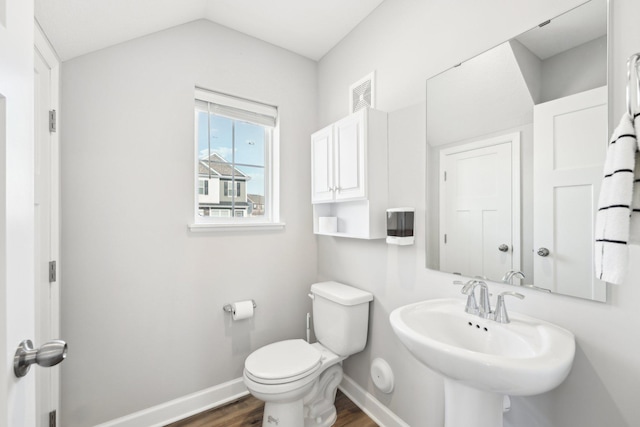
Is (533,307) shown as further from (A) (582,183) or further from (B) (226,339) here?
(B) (226,339)

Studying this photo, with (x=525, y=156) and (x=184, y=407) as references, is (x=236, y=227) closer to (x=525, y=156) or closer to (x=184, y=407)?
(x=184, y=407)

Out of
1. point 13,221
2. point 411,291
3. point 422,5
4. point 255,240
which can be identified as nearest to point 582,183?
point 411,291

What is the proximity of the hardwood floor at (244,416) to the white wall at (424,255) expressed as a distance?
18 cm

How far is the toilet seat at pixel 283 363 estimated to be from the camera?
4.77 ft

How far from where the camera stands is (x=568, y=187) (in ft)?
3.27

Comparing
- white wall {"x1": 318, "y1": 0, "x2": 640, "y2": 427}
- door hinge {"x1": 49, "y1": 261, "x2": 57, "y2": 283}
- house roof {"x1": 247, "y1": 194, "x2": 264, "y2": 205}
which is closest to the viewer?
white wall {"x1": 318, "y1": 0, "x2": 640, "y2": 427}

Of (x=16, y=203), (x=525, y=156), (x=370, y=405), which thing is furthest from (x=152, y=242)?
(x=525, y=156)

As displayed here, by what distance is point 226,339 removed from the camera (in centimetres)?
192

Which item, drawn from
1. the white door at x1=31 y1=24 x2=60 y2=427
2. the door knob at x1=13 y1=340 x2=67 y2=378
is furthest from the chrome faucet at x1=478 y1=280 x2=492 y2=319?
the white door at x1=31 y1=24 x2=60 y2=427

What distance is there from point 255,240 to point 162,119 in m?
0.97

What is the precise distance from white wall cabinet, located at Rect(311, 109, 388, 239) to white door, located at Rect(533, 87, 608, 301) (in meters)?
0.75

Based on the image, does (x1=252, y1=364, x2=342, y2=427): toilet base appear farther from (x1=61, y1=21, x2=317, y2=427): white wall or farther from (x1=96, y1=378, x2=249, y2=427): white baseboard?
(x1=61, y1=21, x2=317, y2=427): white wall

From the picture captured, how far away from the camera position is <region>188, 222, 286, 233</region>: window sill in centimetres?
181

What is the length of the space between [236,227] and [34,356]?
1.42 m
